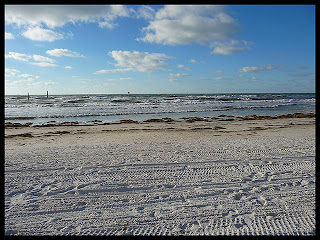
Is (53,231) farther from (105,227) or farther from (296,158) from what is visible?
(296,158)

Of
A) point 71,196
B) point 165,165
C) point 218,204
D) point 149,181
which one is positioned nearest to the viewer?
point 218,204

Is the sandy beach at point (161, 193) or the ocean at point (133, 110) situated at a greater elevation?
the ocean at point (133, 110)

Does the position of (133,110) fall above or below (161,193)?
above

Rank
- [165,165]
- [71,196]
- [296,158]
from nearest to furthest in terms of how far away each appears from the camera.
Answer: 1. [71,196]
2. [165,165]
3. [296,158]

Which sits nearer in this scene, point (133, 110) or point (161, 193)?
point (161, 193)

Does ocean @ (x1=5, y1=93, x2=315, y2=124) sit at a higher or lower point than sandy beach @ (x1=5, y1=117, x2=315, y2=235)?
higher

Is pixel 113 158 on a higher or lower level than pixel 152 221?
higher

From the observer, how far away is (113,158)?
632 centimetres

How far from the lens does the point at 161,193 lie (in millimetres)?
4078

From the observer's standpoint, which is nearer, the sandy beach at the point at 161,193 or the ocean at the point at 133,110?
the sandy beach at the point at 161,193

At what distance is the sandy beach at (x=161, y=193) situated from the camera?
3154mm

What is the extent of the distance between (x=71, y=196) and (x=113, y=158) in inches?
93.1

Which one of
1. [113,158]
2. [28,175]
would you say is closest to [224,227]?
[113,158]

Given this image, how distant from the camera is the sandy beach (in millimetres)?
3154
